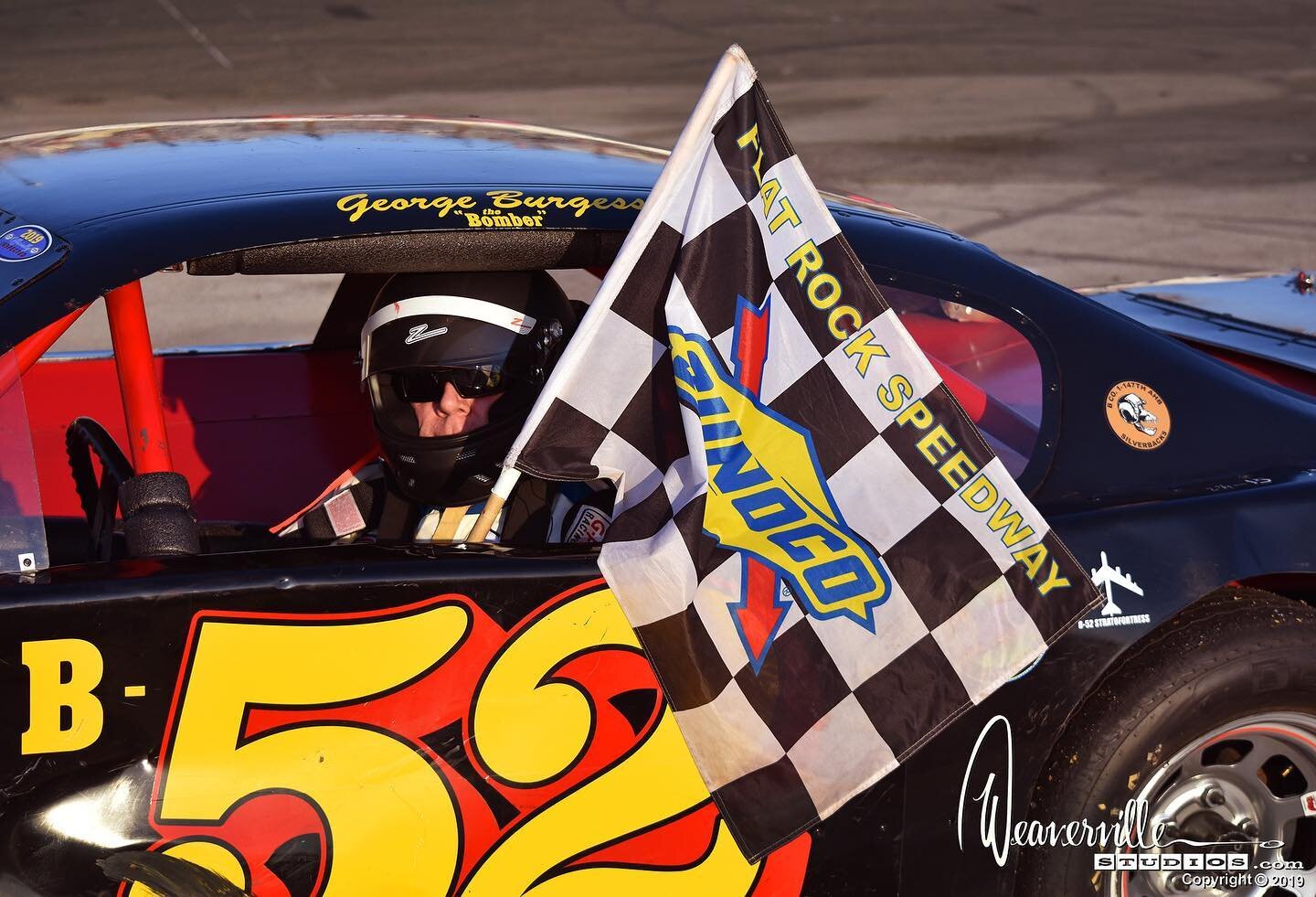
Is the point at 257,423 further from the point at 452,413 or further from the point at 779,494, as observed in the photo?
the point at 779,494

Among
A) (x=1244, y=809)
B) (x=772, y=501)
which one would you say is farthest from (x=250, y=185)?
(x=1244, y=809)

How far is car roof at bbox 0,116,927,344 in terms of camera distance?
7.47 ft

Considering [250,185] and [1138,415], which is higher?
[250,185]

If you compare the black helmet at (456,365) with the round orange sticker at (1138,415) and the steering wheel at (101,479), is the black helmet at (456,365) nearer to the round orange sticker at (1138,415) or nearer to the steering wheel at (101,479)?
the steering wheel at (101,479)

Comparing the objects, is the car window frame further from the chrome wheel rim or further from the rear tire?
the chrome wheel rim

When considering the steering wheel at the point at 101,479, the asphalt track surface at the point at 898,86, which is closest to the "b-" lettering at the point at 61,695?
the steering wheel at the point at 101,479

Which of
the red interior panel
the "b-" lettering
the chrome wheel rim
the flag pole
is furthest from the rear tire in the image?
the red interior panel

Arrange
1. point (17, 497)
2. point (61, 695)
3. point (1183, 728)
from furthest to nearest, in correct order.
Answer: point (1183, 728) < point (17, 497) < point (61, 695)

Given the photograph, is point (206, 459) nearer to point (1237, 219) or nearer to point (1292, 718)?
point (1292, 718)

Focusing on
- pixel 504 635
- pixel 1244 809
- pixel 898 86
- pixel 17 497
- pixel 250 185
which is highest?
pixel 898 86

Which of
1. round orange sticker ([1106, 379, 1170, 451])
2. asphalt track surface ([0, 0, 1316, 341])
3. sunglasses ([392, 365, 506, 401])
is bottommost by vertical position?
round orange sticker ([1106, 379, 1170, 451])

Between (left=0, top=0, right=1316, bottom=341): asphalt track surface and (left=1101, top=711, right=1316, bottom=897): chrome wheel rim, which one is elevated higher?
(left=0, top=0, right=1316, bottom=341): asphalt track surface

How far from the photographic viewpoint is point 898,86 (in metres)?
12.2

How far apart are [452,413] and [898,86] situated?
10.2 meters
